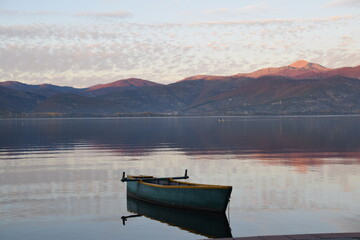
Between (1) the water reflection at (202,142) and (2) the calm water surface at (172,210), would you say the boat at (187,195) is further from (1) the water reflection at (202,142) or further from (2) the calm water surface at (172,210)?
(1) the water reflection at (202,142)

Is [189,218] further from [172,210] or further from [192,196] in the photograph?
[172,210]

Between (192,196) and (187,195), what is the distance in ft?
1.23

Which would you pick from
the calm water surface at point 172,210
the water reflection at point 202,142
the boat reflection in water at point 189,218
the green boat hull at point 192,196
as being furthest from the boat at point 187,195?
the water reflection at point 202,142

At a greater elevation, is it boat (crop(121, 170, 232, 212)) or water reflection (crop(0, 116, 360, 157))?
water reflection (crop(0, 116, 360, 157))

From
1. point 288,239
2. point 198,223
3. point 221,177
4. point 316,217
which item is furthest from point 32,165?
point 288,239

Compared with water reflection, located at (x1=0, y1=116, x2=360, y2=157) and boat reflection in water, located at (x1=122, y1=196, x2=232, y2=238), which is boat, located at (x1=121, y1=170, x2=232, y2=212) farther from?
water reflection, located at (x1=0, y1=116, x2=360, y2=157)

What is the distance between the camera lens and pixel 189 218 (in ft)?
94.0

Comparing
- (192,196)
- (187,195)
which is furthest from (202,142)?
(192,196)

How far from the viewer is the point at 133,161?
191ft

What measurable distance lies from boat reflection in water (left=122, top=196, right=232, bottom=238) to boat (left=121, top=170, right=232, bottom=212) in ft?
1.17

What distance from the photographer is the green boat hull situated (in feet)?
94.0

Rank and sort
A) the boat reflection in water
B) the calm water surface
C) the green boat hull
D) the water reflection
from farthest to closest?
1. the water reflection
2. the green boat hull
3. the calm water surface
4. the boat reflection in water

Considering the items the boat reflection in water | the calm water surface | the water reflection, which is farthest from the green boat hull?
the water reflection

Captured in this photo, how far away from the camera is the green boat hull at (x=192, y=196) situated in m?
28.7
